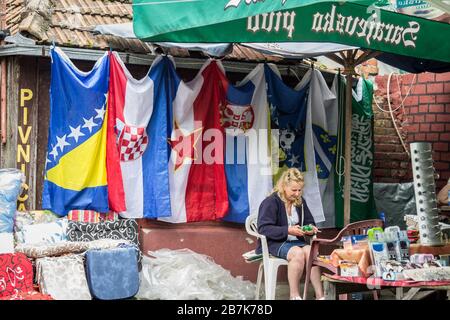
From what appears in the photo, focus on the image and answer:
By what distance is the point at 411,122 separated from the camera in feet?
39.9

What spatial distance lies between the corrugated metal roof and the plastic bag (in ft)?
4.89

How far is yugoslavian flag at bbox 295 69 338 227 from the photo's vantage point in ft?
34.9

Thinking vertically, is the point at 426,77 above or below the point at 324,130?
above

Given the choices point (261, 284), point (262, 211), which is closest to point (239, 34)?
point (262, 211)

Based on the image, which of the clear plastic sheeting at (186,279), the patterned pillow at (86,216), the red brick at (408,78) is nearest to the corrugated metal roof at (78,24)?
the patterned pillow at (86,216)

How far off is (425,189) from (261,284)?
9.47 feet

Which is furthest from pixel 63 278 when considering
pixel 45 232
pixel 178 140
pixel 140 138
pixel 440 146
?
pixel 440 146

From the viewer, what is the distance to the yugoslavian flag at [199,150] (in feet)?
32.2

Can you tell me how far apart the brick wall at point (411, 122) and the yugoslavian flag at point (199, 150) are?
3.29 m

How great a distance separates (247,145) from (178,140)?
2.94 ft

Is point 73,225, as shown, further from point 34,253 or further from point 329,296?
point 329,296

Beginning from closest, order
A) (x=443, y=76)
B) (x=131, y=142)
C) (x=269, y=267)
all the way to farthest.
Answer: (x=269, y=267), (x=131, y=142), (x=443, y=76)

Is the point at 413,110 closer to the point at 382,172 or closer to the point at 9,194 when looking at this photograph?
the point at 382,172

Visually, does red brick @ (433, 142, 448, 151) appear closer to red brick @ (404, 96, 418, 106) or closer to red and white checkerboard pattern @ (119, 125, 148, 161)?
red brick @ (404, 96, 418, 106)
